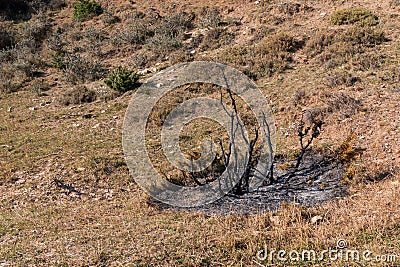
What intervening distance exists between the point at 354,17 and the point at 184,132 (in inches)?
364

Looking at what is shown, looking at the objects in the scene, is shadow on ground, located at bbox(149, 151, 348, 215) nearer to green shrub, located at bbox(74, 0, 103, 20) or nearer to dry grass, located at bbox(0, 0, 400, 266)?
dry grass, located at bbox(0, 0, 400, 266)

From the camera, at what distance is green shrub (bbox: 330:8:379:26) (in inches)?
561

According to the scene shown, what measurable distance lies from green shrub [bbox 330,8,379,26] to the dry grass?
0.87 feet

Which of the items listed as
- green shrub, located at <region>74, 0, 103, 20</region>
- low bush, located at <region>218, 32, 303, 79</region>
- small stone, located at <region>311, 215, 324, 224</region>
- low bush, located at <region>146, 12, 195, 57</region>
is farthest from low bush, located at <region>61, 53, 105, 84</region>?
small stone, located at <region>311, 215, 324, 224</region>

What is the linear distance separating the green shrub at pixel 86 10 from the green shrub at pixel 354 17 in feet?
50.8

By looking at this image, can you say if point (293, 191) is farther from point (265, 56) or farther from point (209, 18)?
point (209, 18)

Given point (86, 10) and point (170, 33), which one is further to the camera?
point (86, 10)

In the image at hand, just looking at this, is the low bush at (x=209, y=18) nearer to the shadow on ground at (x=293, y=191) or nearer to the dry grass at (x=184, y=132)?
the dry grass at (x=184, y=132)

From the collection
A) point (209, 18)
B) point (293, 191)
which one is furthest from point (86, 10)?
point (293, 191)

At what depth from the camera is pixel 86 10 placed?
912 inches

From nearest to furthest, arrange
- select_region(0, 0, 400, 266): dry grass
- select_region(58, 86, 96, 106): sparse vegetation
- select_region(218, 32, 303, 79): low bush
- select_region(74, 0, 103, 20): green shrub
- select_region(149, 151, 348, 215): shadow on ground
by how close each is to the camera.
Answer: select_region(0, 0, 400, 266): dry grass
select_region(149, 151, 348, 215): shadow on ground
select_region(218, 32, 303, 79): low bush
select_region(58, 86, 96, 106): sparse vegetation
select_region(74, 0, 103, 20): green shrub

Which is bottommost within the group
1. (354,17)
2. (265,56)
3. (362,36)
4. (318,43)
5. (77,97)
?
(77,97)

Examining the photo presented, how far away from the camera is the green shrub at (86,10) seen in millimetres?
23016

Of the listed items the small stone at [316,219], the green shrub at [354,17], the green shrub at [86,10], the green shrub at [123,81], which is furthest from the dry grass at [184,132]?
the green shrub at [86,10]
